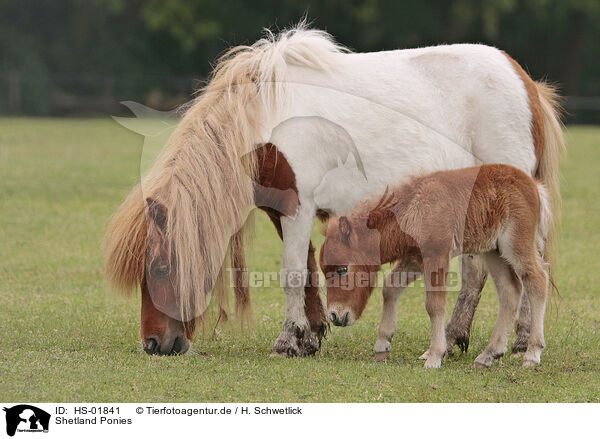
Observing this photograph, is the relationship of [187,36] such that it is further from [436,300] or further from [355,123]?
[436,300]

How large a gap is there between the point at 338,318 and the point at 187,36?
31440 millimetres

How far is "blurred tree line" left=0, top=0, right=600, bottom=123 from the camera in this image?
34.4m

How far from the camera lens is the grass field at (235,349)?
5.41m

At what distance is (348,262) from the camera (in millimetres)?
5875

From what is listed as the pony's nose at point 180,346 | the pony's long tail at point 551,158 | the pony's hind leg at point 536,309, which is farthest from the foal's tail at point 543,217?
the pony's nose at point 180,346

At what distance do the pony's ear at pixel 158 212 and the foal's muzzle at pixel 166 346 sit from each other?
2.60 feet

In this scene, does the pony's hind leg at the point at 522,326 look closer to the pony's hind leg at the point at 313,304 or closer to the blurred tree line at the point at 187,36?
the pony's hind leg at the point at 313,304

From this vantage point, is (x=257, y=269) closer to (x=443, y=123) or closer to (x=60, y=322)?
(x=60, y=322)

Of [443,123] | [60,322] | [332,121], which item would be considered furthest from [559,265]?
[60,322]

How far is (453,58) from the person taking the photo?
705cm

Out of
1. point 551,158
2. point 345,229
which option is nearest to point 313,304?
point 345,229

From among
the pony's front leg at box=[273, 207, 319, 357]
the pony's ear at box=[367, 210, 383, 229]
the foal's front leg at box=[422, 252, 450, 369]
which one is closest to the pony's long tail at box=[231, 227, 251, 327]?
the pony's front leg at box=[273, 207, 319, 357]

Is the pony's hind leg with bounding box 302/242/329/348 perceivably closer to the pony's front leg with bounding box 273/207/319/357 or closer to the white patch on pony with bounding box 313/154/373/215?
the pony's front leg with bounding box 273/207/319/357
